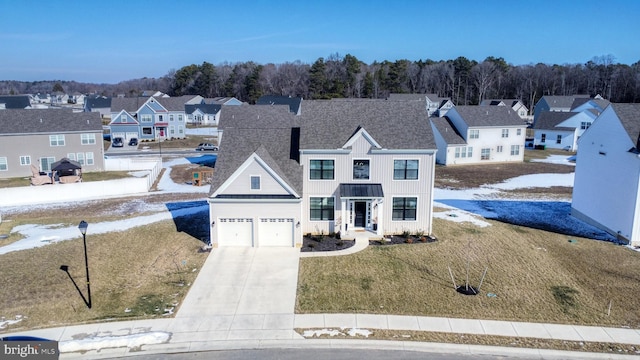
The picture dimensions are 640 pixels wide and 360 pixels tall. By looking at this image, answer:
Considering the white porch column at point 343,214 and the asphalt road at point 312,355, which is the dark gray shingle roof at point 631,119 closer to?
the white porch column at point 343,214

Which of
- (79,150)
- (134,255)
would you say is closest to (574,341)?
(134,255)

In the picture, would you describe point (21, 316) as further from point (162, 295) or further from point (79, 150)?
point (79, 150)

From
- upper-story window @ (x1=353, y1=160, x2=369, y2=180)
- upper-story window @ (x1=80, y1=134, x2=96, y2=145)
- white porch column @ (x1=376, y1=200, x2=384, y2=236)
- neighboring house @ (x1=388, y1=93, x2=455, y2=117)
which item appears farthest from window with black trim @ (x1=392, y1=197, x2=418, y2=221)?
neighboring house @ (x1=388, y1=93, x2=455, y2=117)

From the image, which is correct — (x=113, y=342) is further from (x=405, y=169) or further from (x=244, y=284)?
(x=405, y=169)

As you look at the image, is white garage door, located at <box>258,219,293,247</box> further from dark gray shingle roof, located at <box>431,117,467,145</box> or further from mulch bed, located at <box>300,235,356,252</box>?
dark gray shingle roof, located at <box>431,117,467,145</box>

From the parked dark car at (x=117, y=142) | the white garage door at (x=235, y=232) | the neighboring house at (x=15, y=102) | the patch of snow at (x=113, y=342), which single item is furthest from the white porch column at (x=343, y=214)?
the neighboring house at (x=15, y=102)

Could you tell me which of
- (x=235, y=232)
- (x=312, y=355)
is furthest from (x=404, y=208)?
(x=312, y=355)

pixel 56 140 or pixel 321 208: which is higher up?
pixel 56 140

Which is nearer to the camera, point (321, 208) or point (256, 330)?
point (256, 330)
